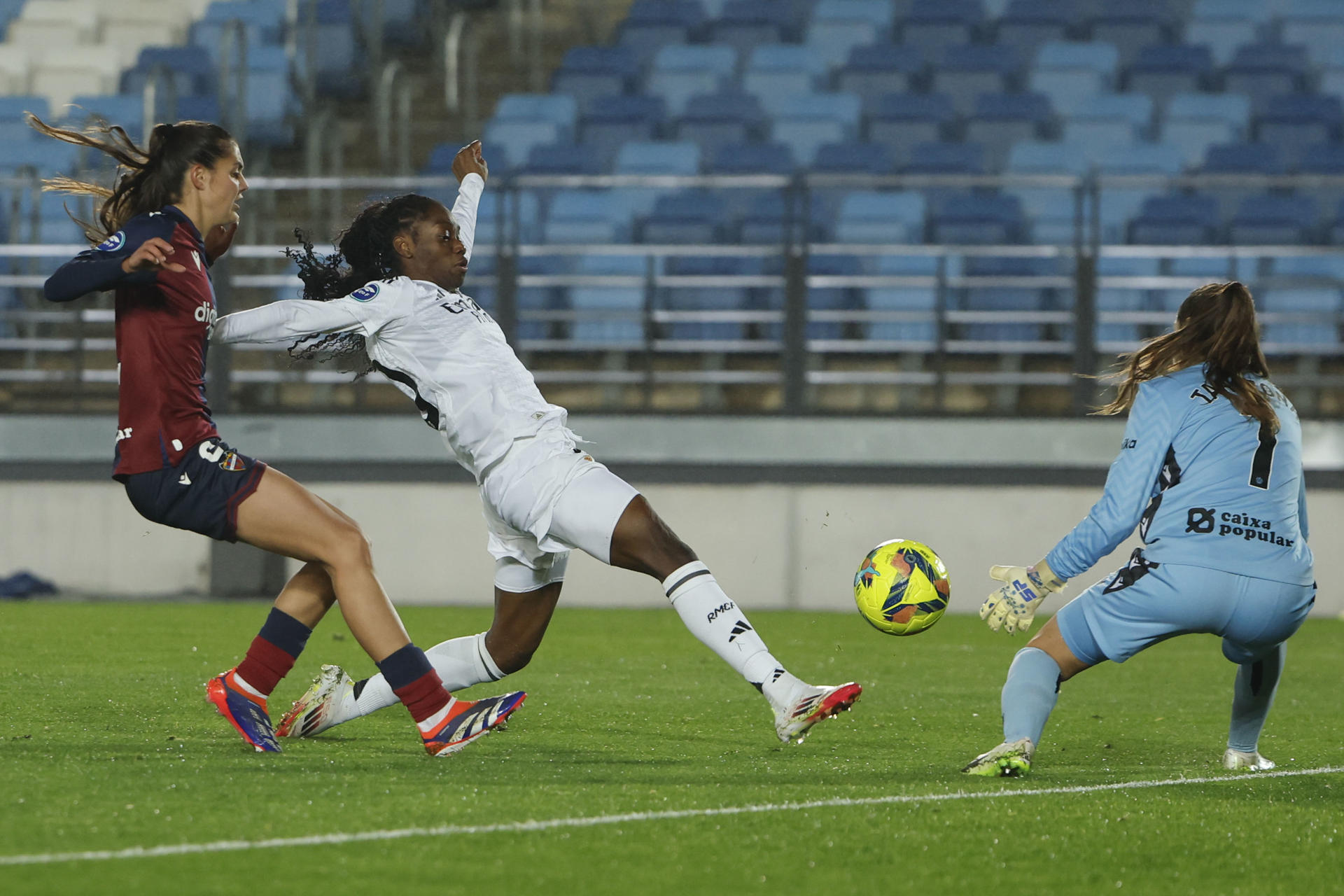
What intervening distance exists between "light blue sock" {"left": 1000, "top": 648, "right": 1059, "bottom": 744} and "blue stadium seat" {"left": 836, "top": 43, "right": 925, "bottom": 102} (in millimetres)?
10283

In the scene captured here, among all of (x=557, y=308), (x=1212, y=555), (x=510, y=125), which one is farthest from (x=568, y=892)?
(x=510, y=125)

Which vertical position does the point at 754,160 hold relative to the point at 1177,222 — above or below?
above

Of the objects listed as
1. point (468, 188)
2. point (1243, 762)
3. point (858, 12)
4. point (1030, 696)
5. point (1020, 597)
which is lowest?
point (1243, 762)

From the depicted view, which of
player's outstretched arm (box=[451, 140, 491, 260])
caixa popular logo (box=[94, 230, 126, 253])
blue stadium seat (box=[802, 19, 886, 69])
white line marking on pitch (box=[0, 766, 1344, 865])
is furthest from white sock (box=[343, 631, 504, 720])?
blue stadium seat (box=[802, 19, 886, 69])

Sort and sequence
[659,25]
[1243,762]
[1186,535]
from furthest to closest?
1. [659,25]
2. [1243,762]
3. [1186,535]

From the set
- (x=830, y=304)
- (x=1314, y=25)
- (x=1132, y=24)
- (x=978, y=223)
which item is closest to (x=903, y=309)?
(x=830, y=304)

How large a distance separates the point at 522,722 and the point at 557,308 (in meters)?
6.69

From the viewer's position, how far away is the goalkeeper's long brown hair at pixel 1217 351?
452cm

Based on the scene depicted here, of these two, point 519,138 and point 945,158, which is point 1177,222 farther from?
point 519,138

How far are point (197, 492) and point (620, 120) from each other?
9943 mm

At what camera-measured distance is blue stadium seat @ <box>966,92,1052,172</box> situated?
44.4 ft

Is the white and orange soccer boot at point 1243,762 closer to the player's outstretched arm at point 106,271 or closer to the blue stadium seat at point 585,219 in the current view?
the player's outstretched arm at point 106,271

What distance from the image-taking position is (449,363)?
4777mm

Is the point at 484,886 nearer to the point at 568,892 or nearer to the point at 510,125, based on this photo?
the point at 568,892
